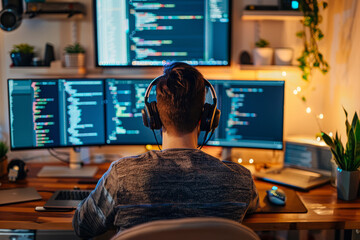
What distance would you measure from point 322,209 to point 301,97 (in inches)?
34.1

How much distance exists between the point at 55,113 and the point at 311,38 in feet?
4.84

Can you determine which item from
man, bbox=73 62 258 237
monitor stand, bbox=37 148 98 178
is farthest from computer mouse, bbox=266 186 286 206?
monitor stand, bbox=37 148 98 178

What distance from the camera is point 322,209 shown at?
5.79ft

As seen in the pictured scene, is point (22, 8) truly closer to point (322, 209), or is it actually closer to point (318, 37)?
point (318, 37)

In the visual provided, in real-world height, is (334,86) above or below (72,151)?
above

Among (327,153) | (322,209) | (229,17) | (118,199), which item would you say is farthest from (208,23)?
(118,199)

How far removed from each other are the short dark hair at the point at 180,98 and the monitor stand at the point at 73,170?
3.19 feet

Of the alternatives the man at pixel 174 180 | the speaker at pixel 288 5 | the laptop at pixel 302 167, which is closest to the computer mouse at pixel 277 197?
the laptop at pixel 302 167

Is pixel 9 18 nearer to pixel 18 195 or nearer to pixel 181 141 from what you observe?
pixel 18 195

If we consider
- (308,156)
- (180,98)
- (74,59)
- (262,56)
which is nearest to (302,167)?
(308,156)

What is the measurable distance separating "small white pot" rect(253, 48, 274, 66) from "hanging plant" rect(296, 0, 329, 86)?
185 millimetres

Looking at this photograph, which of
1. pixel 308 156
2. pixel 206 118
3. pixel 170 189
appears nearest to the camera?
pixel 170 189

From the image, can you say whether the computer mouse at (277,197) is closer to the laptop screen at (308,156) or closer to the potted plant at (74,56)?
the laptop screen at (308,156)

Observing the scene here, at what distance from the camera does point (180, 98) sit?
1.33 meters
